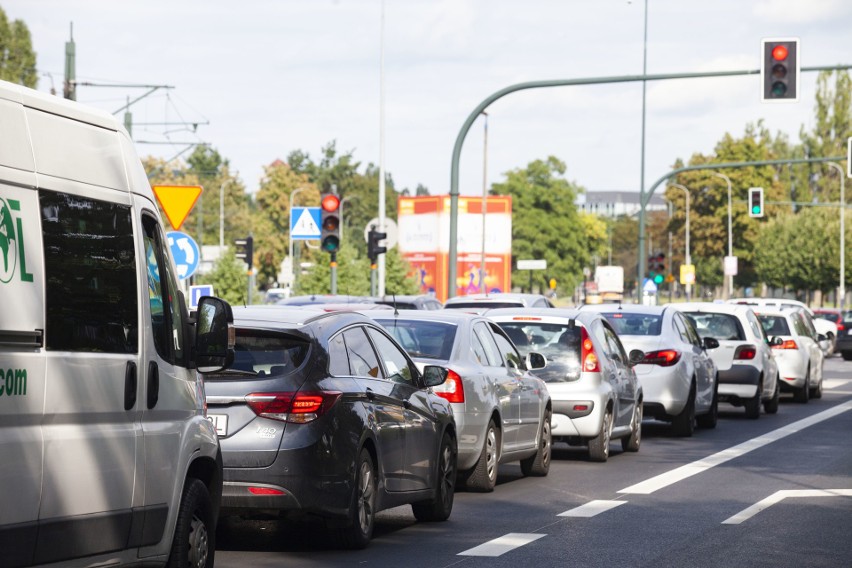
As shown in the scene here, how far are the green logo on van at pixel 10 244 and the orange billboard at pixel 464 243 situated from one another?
2446 inches

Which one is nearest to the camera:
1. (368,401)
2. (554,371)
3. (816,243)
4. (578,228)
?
(368,401)

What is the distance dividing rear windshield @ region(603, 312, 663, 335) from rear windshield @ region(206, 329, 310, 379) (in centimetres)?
1122

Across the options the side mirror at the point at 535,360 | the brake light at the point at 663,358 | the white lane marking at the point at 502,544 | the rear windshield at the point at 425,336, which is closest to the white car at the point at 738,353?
the brake light at the point at 663,358

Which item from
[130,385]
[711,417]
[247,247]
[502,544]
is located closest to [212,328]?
[130,385]

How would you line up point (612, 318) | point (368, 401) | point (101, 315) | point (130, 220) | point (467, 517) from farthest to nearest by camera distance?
point (612, 318) → point (467, 517) → point (368, 401) → point (130, 220) → point (101, 315)

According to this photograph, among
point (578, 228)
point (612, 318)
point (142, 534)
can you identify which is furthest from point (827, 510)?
point (578, 228)

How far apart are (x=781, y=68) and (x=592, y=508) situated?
49.0 ft

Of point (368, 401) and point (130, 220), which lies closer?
point (130, 220)

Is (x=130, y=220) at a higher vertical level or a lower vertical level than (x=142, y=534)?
higher

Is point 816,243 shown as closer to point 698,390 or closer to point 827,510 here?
point 698,390

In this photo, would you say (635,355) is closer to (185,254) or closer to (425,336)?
(185,254)

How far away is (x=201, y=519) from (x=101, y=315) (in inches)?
65.3

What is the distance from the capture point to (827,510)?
40.1 feet

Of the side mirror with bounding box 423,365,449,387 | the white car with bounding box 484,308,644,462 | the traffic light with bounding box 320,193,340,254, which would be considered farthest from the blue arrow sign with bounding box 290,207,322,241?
the side mirror with bounding box 423,365,449,387
